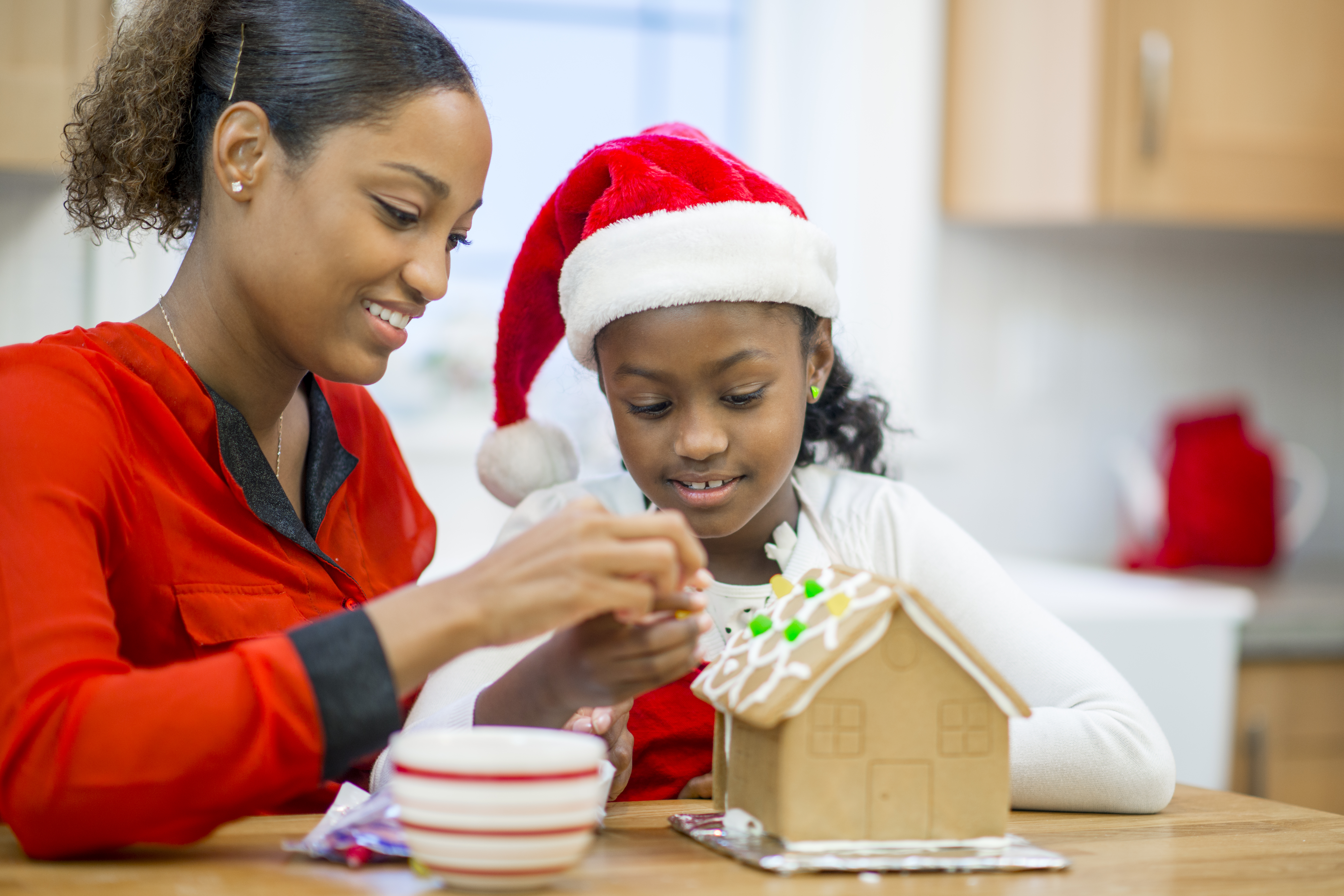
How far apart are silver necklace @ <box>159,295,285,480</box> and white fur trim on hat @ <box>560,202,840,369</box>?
0.97 feet

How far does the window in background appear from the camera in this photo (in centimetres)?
246

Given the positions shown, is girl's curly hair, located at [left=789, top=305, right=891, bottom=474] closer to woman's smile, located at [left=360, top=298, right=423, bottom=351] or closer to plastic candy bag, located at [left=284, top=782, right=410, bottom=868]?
woman's smile, located at [left=360, top=298, right=423, bottom=351]

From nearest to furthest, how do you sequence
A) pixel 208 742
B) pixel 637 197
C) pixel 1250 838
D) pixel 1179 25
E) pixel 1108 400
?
pixel 208 742 < pixel 1250 838 < pixel 637 197 < pixel 1179 25 < pixel 1108 400

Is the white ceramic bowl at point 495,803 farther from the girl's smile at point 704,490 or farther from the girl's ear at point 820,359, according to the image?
the girl's ear at point 820,359

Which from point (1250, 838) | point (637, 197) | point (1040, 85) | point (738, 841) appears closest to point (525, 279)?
point (637, 197)

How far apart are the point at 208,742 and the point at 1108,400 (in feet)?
7.99

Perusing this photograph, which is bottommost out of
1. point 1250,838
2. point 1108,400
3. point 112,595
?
point 1250,838

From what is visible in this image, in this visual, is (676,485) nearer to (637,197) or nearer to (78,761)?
(637,197)

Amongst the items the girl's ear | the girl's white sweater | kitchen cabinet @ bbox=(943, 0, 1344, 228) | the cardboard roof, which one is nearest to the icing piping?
the cardboard roof

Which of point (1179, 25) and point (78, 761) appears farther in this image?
point (1179, 25)

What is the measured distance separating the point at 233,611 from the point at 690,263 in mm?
473

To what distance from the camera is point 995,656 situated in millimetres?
1150

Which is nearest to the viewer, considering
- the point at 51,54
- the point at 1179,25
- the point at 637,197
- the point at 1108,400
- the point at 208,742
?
the point at 208,742

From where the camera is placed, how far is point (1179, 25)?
96.5 inches
